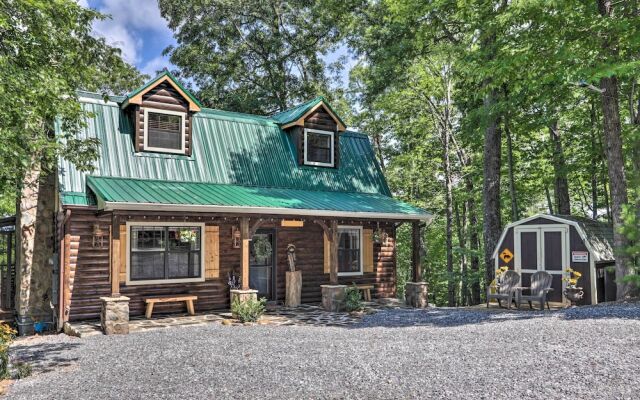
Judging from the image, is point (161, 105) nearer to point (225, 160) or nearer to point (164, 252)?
A: point (225, 160)

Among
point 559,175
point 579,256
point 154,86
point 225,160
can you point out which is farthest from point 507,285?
point 154,86

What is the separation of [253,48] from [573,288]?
17481 mm

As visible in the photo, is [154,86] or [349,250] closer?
[154,86]

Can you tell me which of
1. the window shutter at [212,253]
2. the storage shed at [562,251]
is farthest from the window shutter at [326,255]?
the storage shed at [562,251]

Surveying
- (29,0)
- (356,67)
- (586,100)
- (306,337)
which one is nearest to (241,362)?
(306,337)

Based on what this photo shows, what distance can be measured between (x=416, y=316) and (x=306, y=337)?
3.71 meters

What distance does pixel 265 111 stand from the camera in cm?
2481

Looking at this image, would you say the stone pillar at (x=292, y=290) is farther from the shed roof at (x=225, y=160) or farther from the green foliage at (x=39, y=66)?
the green foliage at (x=39, y=66)

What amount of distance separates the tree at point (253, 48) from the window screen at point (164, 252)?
38.2 ft

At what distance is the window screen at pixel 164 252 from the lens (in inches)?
487

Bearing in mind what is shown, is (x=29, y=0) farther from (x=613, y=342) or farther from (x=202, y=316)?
(x=613, y=342)

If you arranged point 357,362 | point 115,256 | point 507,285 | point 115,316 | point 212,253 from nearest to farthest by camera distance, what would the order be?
point 357,362 → point 115,316 → point 115,256 → point 212,253 → point 507,285

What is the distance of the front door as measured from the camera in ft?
47.2

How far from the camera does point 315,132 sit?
16.1 meters
